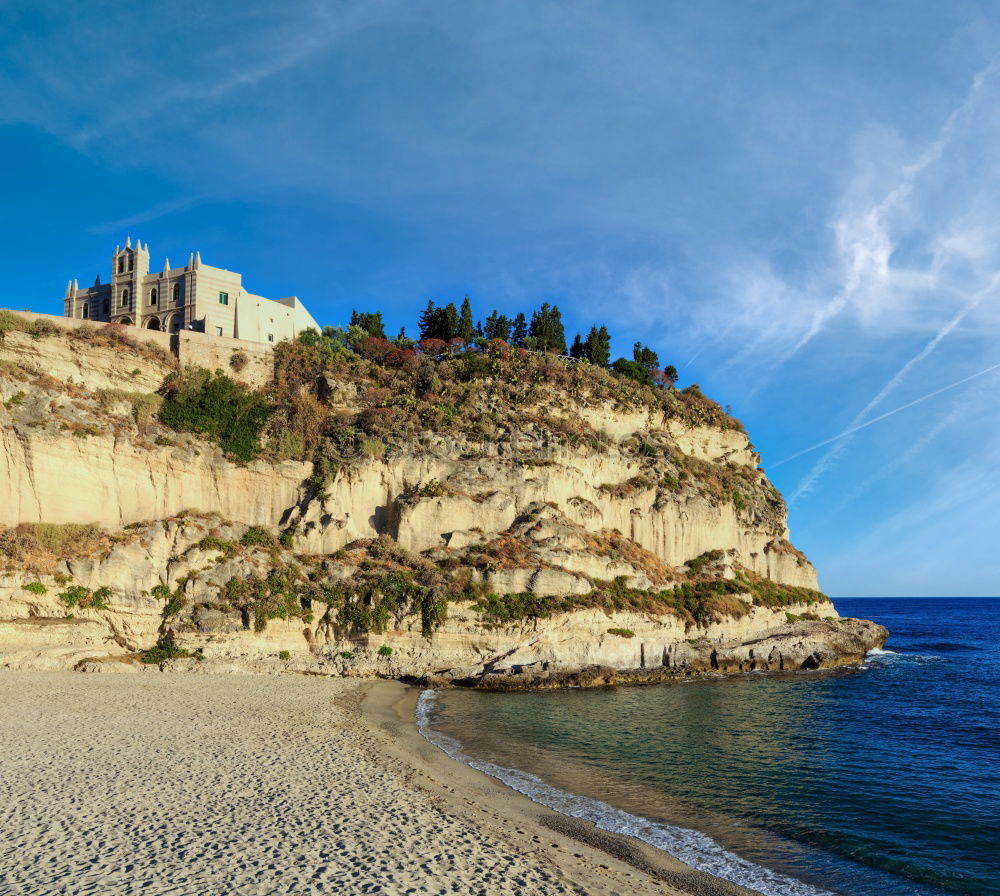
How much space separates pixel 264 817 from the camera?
1253 cm

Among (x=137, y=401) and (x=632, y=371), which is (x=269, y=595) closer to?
(x=137, y=401)

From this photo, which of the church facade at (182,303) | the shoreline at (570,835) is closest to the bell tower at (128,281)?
the church facade at (182,303)

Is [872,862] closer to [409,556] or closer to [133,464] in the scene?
[409,556]

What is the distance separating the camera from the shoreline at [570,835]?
1148 cm

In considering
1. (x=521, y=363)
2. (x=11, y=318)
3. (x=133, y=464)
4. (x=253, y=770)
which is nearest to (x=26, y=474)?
(x=133, y=464)

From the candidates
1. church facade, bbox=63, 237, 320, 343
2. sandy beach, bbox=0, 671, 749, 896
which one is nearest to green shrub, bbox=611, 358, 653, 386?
church facade, bbox=63, 237, 320, 343

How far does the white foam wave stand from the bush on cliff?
26.1m

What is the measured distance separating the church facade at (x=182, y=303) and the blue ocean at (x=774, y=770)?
30409 millimetres

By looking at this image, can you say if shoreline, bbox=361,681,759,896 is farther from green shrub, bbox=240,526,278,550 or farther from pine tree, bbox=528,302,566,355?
pine tree, bbox=528,302,566,355

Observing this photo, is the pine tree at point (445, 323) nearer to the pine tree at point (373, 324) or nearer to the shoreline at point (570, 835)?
the pine tree at point (373, 324)

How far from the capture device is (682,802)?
52.5 ft

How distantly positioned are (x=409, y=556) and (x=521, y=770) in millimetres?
19642

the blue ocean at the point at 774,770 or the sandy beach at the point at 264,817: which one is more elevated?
the sandy beach at the point at 264,817

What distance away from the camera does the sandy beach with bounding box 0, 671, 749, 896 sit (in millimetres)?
9945
